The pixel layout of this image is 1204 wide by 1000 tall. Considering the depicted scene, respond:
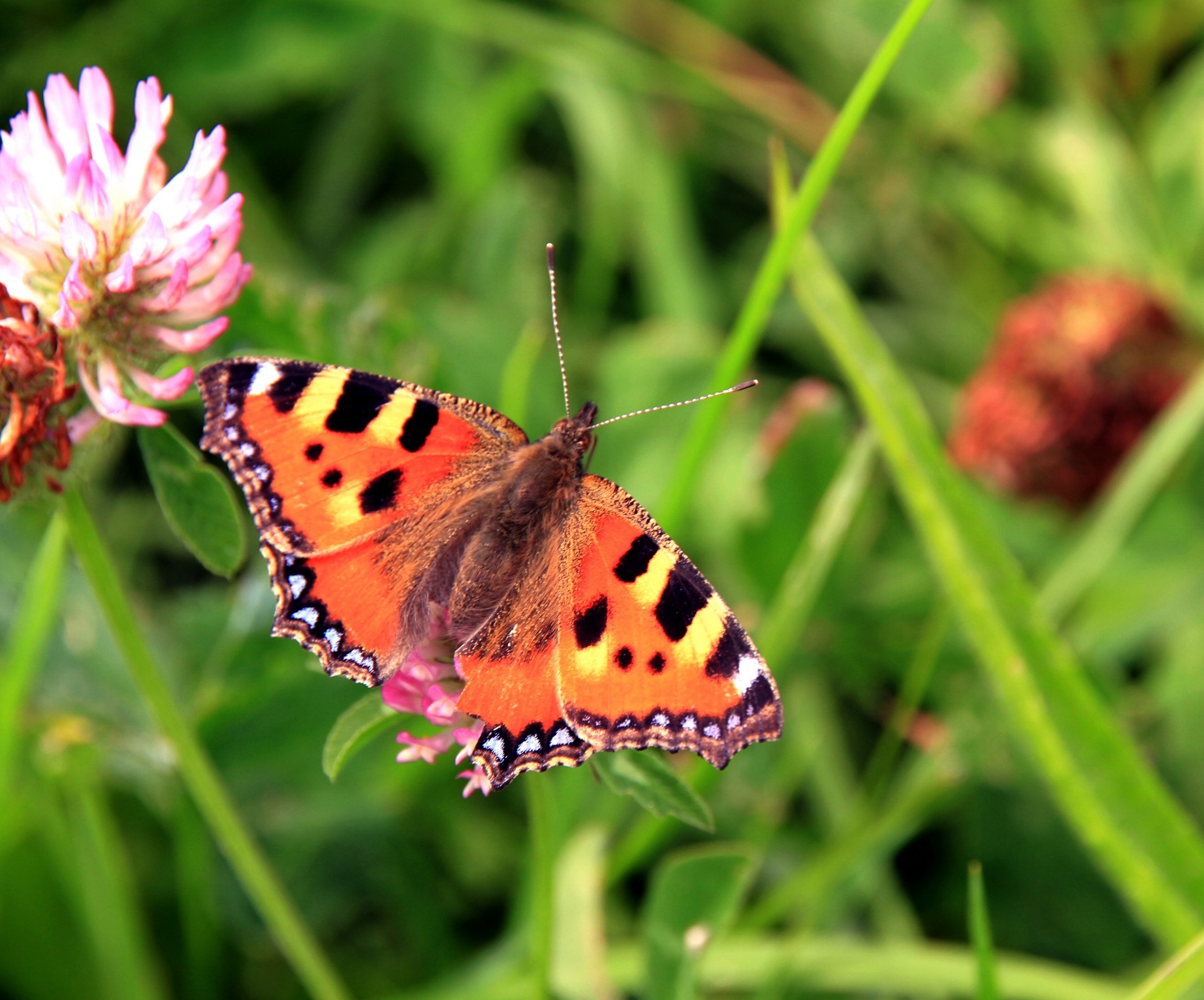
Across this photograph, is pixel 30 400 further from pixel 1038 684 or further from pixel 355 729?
pixel 1038 684

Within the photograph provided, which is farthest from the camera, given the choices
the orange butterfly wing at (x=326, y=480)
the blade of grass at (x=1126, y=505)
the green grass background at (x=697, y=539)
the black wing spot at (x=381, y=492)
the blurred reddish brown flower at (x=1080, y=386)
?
the blurred reddish brown flower at (x=1080, y=386)

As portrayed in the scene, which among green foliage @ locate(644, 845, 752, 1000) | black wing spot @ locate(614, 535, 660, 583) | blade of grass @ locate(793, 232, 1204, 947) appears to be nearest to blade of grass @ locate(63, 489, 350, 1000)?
green foliage @ locate(644, 845, 752, 1000)

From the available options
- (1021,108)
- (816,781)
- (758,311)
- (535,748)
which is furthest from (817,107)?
(535,748)

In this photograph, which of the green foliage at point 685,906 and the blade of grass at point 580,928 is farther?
the blade of grass at point 580,928

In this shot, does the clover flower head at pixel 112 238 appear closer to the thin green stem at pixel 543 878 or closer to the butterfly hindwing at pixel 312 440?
the butterfly hindwing at pixel 312 440

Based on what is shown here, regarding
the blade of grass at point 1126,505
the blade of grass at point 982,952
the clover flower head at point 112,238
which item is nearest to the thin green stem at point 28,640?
the clover flower head at point 112,238

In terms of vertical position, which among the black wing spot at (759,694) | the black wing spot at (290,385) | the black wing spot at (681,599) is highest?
the black wing spot at (290,385)

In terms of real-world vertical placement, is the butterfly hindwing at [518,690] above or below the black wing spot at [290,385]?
below
